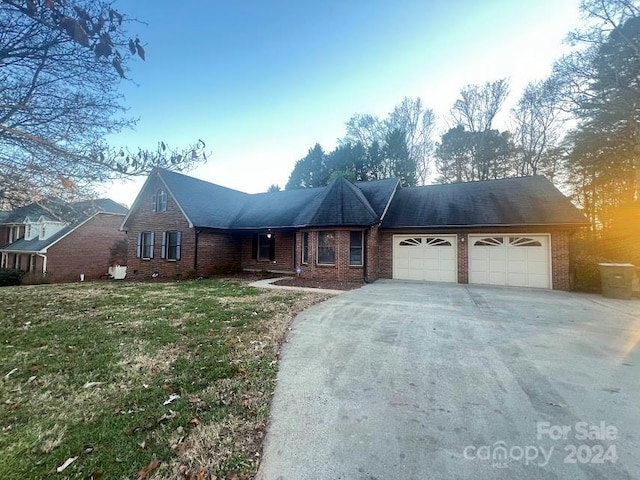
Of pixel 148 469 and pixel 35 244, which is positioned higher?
pixel 35 244

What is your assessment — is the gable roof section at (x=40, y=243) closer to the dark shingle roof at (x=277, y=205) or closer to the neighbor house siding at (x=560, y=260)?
the dark shingle roof at (x=277, y=205)

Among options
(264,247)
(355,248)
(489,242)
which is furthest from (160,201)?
(489,242)

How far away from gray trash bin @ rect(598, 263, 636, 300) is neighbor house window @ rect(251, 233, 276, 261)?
14.4 meters

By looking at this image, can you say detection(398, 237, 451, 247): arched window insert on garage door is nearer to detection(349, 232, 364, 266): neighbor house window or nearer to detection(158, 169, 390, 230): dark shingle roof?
detection(158, 169, 390, 230): dark shingle roof

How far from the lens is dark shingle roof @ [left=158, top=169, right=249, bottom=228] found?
628 inches

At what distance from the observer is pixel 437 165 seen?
88.4 feet

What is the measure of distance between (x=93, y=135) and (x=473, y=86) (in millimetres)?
27773

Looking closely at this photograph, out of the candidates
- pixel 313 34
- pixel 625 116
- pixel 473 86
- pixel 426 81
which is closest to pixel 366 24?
pixel 313 34

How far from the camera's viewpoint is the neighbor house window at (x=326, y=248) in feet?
44.2

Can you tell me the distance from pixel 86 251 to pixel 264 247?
17427 mm

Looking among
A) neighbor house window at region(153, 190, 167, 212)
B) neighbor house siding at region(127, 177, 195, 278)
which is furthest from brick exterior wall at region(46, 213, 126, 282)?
neighbor house window at region(153, 190, 167, 212)

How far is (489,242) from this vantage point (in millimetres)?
12836

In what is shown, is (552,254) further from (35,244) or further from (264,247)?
(35,244)

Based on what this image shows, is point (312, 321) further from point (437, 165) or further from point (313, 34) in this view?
point (437, 165)
